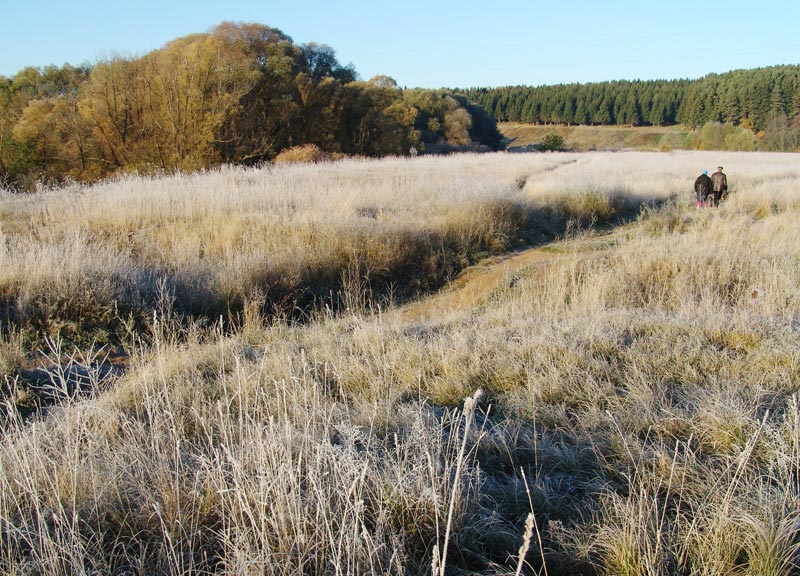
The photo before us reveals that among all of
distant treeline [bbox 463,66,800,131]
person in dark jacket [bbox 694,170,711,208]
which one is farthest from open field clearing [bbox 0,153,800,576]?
distant treeline [bbox 463,66,800,131]

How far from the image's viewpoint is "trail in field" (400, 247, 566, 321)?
298 inches

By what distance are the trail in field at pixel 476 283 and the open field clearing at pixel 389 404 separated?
0.08 meters

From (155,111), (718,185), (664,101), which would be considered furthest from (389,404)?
(664,101)

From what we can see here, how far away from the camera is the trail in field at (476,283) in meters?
7.57

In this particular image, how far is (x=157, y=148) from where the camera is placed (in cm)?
2223

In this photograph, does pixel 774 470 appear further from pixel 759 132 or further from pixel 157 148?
pixel 759 132

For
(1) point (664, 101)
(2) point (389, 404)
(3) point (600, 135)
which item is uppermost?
(1) point (664, 101)

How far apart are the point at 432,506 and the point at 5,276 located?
5729 millimetres

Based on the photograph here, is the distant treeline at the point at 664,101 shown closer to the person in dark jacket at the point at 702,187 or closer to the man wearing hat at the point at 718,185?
the man wearing hat at the point at 718,185

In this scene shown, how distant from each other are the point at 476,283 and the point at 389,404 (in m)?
5.88

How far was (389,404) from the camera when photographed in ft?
10.2

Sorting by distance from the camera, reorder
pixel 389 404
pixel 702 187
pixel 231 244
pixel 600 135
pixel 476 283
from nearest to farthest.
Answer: pixel 389 404, pixel 231 244, pixel 476 283, pixel 702 187, pixel 600 135

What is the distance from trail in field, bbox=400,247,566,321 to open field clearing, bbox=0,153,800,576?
83mm

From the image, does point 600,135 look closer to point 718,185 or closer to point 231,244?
point 718,185
